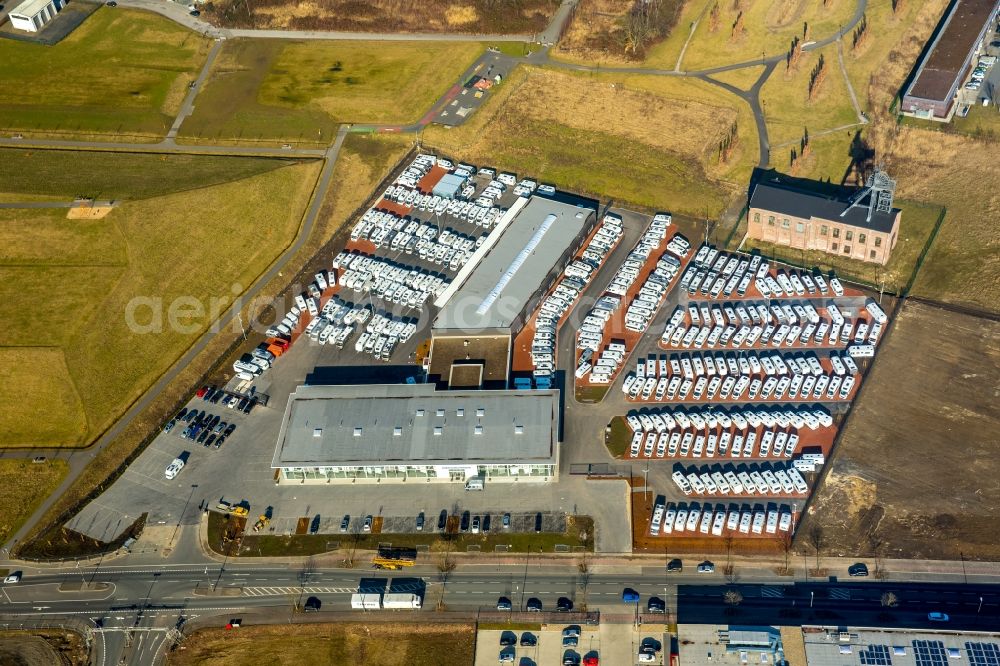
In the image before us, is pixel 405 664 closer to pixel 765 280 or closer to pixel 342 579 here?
pixel 342 579

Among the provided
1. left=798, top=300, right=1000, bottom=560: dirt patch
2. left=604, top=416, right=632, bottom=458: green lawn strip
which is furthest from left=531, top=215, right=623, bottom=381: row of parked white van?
left=798, top=300, right=1000, bottom=560: dirt patch

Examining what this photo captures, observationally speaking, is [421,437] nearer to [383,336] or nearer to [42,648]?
[383,336]

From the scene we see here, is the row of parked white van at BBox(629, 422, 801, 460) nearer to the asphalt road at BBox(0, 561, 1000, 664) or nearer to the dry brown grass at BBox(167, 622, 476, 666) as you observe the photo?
the asphalt road at BBox(0, 561, 1000, 664)

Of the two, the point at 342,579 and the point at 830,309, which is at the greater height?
the point at 830,309

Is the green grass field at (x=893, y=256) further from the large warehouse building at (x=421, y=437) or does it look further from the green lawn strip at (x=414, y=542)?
the green lawn strip at (x=414, y=542)

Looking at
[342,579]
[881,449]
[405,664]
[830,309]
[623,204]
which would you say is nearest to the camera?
[405,664]

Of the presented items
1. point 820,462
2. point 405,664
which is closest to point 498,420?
point 405,664
